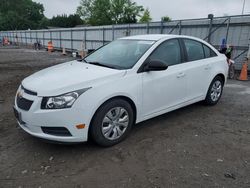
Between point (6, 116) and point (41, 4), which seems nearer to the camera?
point (6, 116)

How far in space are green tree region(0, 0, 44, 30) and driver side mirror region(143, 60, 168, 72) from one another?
7287 cm

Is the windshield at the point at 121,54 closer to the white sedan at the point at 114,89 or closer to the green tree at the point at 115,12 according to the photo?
the white sedan at the point at 114,89

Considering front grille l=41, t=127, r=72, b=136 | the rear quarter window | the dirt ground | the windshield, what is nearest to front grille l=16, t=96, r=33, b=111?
front grille l=41, t=127, r=72, b=136

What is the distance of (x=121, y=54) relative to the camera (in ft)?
12.4

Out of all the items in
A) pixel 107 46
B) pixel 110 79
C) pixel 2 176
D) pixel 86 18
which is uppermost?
pixel 86 18

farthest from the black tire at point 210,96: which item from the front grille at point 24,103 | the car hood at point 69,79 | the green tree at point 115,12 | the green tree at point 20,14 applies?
the green tree at point 20,14

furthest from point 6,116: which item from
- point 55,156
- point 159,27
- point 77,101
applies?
point 159,27

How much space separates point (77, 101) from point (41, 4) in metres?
94.2

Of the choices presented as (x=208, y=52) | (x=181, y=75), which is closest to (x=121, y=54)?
(x=181, y=75)

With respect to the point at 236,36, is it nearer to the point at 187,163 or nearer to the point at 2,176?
the point at 187,163

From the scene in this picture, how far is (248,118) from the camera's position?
4.39 metres

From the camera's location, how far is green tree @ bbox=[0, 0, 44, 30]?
64.8m

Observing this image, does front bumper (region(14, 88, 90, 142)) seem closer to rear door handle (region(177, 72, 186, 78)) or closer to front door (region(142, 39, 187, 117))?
front door (region(142, 39, 187, 117))

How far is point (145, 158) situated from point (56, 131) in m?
1.25
